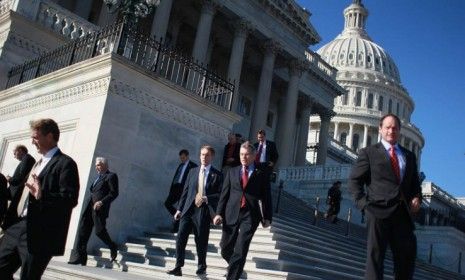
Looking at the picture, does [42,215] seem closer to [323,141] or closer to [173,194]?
[173,194]

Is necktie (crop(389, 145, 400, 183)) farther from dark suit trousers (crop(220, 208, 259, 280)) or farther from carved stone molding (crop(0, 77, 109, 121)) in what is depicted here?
carved stone molding (crop(0, 77, 109, 121))

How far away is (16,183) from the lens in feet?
19.5

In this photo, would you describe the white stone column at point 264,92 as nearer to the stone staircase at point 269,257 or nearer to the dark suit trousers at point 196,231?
the stone staircase at point 269,257

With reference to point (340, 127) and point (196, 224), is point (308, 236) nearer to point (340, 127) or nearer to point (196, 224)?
point (196, 224)

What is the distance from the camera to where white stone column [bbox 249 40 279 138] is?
109 feet

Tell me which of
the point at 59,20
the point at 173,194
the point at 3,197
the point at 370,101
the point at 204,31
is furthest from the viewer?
the point at 370,101

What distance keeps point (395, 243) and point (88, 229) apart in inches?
224

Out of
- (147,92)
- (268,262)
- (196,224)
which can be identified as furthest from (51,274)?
(147,92)

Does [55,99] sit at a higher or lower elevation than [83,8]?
lower

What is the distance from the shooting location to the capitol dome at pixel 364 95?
97125 mm

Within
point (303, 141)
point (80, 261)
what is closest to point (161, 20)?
point (303, 141)

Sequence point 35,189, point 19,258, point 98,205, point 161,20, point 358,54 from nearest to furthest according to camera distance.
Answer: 1. point 35,189
2. point 19,258
3. point 98,205
4. point 161,20
5. point 358,54

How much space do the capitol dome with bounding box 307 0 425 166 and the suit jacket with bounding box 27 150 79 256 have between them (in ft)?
262

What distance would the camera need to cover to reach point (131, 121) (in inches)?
407
